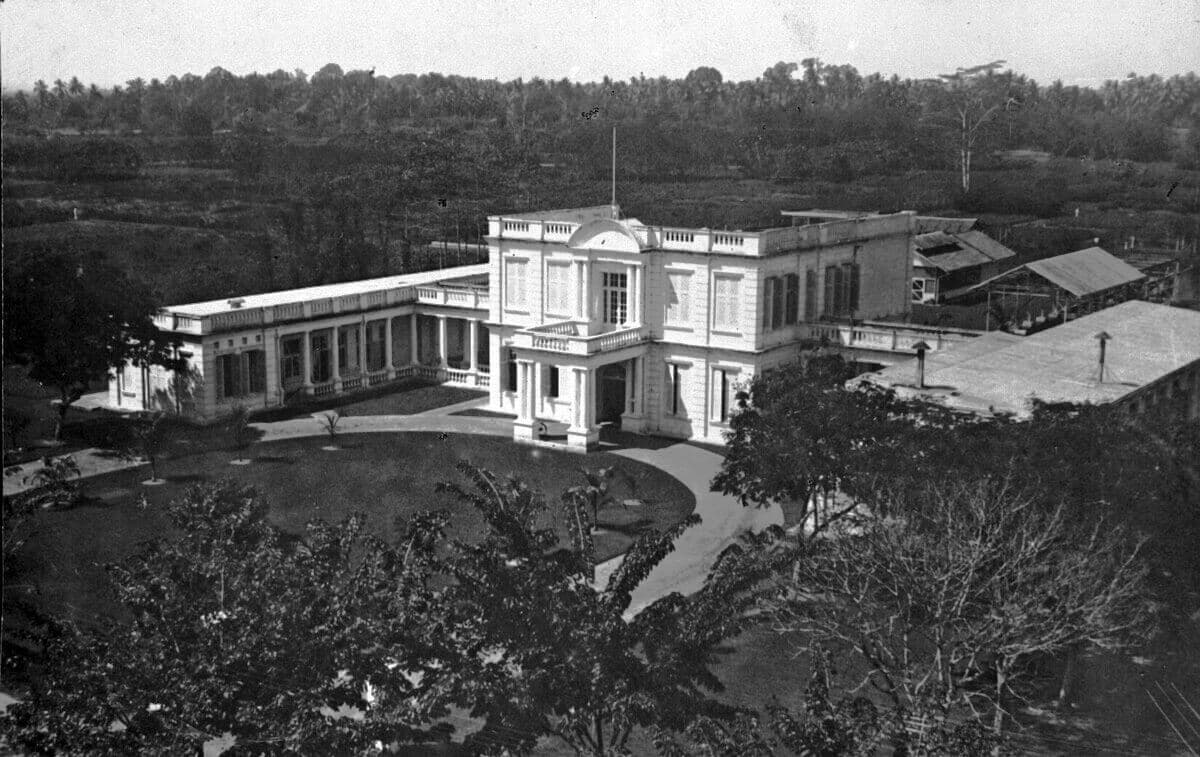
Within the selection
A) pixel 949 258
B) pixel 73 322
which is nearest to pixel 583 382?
pixel 949 258

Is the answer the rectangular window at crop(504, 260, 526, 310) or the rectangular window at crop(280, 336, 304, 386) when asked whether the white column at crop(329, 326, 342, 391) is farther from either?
the rectangular window at crop(504, 260, 526, 310)

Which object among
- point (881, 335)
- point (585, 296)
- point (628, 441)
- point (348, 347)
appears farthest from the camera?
point (348, 347)

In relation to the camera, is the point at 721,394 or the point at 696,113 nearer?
the point at 696,113

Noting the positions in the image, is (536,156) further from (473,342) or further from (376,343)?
(376,343)

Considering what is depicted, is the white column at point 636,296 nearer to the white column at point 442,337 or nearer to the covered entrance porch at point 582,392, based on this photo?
the covered entrance porch at point 582,392

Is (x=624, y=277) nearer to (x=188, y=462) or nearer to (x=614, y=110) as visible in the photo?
(x=614, y=110)

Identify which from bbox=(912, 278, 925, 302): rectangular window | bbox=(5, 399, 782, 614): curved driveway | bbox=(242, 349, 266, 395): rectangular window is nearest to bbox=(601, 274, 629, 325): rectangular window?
bbox=(5, 399, 782, 614): curved driveway

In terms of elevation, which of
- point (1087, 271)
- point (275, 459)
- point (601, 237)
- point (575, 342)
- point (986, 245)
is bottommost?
point (275, 459)
